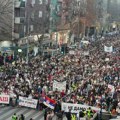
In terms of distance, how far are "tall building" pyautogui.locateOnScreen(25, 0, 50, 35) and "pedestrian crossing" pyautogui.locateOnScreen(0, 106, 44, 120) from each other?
31624 mm

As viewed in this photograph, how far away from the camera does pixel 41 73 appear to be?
34.5m

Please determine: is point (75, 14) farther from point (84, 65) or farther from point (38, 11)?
point (84, 65)

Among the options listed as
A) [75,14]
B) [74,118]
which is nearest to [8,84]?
[74,118]

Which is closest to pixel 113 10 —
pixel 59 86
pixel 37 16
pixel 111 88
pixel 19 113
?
pixel 37 16

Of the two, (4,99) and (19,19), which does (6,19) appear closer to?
(19,19)

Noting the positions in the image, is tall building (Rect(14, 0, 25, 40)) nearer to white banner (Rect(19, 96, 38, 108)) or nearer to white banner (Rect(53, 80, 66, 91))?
white banner (Rect(53, 80, 66, 91))

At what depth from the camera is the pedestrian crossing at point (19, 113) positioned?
82.8 feet

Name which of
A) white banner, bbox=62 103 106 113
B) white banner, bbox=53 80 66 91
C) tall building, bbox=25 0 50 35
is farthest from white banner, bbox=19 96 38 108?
tall building, bbox=25 0 50 35

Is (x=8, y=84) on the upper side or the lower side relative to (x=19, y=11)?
lower

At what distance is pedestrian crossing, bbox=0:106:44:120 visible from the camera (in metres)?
25.2

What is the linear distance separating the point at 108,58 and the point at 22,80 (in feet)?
43.4

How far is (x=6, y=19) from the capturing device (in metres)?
56.2

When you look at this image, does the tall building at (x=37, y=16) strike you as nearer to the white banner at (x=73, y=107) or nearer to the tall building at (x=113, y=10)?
the white banner at (x=73, y=107)

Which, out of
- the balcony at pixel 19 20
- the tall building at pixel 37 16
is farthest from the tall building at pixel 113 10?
the balcony at pixel 19 20
